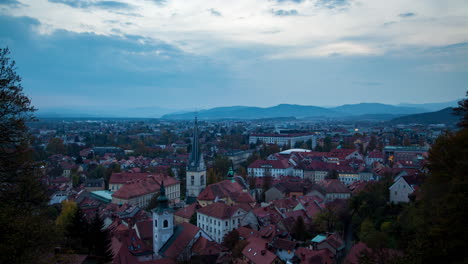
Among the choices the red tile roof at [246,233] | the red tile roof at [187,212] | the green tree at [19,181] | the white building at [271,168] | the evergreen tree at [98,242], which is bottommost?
the white building at [271,168]

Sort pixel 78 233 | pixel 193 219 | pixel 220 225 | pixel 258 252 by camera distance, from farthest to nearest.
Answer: pixel 193 219, pixel 220 225, pixel 258 252, pixel 78 233

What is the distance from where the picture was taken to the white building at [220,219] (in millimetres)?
34969

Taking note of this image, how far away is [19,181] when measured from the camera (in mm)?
13062

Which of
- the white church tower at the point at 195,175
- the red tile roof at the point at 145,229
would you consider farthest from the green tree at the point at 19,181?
the white church tower at the point at 195,175

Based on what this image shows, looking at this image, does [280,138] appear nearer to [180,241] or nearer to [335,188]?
[335,188]

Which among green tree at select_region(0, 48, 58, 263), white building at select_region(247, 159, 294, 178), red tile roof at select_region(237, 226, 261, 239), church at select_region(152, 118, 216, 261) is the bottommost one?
white building at select_region(247, 159, 294, 178)

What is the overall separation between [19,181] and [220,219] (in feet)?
76.3

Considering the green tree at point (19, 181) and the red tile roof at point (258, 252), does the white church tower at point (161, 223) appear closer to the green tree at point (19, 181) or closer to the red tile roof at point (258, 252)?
the red tile roof at point (258, 252)

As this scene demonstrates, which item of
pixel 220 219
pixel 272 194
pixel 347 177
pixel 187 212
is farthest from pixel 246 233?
pixel 347 177

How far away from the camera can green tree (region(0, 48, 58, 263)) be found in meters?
11.3

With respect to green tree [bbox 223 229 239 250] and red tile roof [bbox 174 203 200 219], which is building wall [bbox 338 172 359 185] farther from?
green tree [bbox 223 229 239 250]

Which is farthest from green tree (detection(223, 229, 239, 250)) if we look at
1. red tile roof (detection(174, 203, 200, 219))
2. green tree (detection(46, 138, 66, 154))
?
green tree (detection(46, 138, 66, 154))

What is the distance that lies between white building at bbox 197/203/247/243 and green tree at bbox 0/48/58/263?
2186 cm

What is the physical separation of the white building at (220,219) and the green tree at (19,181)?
2186 cm
